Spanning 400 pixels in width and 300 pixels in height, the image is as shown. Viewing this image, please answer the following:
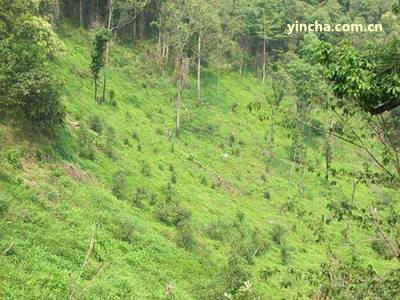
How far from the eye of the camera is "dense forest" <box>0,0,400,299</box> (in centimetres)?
1162

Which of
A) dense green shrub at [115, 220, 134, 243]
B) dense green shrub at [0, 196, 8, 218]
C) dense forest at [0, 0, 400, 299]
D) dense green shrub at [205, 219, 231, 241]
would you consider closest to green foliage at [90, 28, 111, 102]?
dense forest at [0, 0, 400, 299]

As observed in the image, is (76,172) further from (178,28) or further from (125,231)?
(178,28)

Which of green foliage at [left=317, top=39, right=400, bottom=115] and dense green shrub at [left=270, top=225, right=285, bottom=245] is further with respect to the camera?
dense green shrub at [left=270, top=225, right=285, bottom=245]

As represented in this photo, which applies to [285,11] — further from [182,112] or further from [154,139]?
[154,139]

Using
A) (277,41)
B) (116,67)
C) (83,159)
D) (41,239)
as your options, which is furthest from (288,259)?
(277,41)

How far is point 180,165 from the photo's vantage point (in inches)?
1421

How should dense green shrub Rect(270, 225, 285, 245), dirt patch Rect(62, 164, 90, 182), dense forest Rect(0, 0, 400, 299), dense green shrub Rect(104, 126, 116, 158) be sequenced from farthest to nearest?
dense green shrub Rect(270, 225, 285, 245)
dense green shrub Rect(104, 126, 116, 158)
dirt patch Rect(62, 164, 90, 182)
dense forest Rect(0, 0, 400, 299)

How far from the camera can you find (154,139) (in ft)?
125

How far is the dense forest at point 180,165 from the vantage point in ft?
38.1

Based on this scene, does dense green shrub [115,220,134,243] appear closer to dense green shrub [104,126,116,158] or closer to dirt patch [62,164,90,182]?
dirt patch [62,164,90,182]

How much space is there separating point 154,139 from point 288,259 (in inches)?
559

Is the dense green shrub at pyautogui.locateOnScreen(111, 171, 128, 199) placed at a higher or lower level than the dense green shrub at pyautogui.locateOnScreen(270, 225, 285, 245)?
higher

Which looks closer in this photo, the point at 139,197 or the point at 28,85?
the point at 28,85

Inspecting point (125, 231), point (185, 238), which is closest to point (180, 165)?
point (185, 238)
